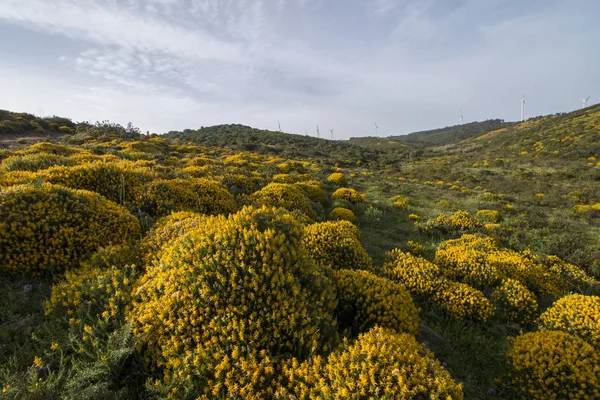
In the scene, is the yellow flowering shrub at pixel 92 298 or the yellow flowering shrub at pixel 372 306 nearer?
the yellow flowering shrub at pixel 92 298

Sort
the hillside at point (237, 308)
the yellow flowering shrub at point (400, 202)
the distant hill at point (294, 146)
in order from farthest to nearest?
1. the distant hill at point (294, 146)
2. the yellow flowering shrub at point (400, 202)
3. the hillside at point (237, 308)

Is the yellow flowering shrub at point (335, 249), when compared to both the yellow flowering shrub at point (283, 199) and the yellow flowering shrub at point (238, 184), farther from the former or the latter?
the yellow flowering shrub at point (238, 184)

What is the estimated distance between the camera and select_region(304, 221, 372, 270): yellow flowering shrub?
6547mm

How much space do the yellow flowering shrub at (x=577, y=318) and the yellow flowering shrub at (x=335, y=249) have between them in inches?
139

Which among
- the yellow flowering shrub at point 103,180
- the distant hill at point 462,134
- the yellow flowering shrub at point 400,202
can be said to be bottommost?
the yellow flowering shrub at point 400,202

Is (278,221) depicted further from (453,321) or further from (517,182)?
(517,182)

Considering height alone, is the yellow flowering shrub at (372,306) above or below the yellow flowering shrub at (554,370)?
above

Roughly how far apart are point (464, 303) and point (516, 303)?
4.38ft

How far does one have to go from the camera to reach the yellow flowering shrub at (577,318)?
5090 millimetres

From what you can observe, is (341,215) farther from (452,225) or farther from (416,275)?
(416,275)

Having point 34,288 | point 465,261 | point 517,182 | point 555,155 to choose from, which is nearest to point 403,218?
point 465,261

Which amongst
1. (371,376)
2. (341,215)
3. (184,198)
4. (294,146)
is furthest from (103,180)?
(294,146)

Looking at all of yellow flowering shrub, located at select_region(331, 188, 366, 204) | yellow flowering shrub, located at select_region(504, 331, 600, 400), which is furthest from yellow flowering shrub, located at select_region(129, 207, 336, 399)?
yellow flowering shrub, located at select_region(331, 188, 366, 204)

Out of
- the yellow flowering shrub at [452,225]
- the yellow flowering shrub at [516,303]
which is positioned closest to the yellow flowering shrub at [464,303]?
the yellow flowering shrub at [516,303]
